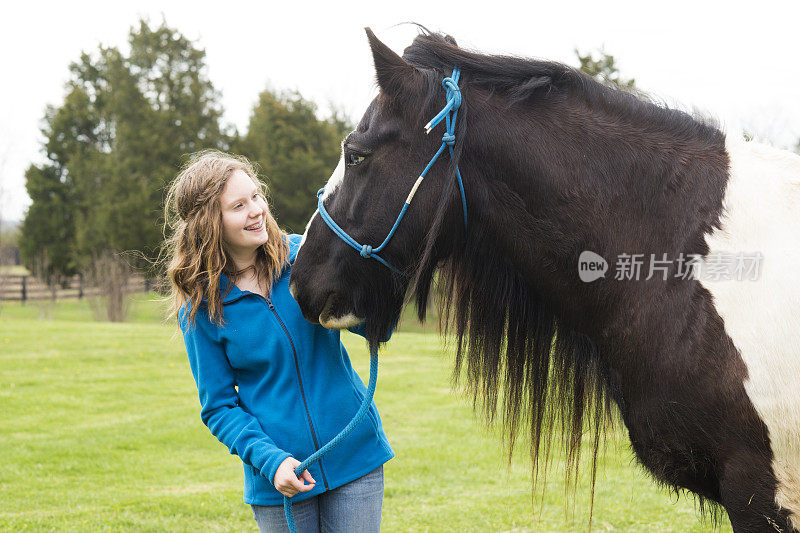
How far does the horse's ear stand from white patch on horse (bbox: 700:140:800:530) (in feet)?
3.26

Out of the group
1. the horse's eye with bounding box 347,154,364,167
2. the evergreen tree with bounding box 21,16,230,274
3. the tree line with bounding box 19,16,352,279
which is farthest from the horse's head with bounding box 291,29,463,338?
the evergreen tree with bounding box 21,16,230,274

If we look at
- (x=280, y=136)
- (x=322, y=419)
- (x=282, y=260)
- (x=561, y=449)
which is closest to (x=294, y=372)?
(x=322, y=419)

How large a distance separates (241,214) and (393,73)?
77 cm

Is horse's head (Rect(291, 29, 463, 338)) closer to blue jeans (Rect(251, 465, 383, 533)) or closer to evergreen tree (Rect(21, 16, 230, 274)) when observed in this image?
blue jeans (Rect(251, 465, 383, 533))

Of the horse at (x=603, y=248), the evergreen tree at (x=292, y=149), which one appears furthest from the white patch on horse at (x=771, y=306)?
the evergreen tree at (x=292, y=149)

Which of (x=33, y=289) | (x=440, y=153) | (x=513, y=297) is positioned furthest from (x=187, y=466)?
(x=33, y=289)

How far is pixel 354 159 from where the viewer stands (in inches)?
81.5

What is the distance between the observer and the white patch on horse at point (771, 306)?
1.73m

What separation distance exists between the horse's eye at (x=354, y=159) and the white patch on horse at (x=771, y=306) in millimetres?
1058

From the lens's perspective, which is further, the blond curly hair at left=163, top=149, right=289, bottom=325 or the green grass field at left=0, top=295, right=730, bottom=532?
the green grass field at left=0, top=295, right=730, bottom=532

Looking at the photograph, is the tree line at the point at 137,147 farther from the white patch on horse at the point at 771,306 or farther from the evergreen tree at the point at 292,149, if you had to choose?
the white patch on horse at the point at 771,306

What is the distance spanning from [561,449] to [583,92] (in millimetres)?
1300

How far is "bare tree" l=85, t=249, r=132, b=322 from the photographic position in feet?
68.6

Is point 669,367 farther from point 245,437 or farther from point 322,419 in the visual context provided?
point 245,437
